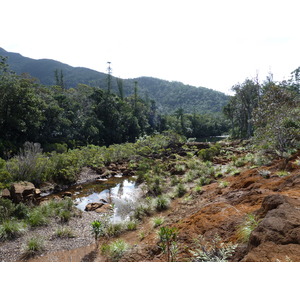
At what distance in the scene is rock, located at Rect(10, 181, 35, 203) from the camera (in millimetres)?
6895

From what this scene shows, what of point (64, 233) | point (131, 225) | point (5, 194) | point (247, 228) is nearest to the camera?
point (247, 228)

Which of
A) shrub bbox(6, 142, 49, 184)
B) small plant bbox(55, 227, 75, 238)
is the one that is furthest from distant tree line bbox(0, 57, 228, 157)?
small plant bbox(55, 227, 75, 238)

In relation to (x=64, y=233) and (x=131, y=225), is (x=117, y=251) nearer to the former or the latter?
(x=131, y=225)

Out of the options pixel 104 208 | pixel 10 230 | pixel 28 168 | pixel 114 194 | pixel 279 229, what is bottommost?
pixel 114 194

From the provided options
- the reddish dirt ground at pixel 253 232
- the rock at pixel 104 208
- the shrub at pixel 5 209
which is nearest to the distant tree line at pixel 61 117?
the shrub at pixel 5 209

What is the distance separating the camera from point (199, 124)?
5369 centimetres

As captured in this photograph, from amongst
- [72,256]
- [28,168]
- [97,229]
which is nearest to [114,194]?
[28,168]

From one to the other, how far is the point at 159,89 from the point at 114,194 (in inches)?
4021

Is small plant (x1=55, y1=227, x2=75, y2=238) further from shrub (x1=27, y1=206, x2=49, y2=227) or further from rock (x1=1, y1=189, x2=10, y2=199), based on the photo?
rock (x1=1, y1=189, x2=10, y2=199)

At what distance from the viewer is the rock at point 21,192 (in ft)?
22.6

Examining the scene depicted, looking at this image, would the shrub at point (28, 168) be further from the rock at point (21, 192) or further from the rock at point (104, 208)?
the rock at point (104, 208)

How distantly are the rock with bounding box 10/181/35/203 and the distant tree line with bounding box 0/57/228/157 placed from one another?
3.67 metres

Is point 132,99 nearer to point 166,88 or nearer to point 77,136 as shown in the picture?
point 77,136

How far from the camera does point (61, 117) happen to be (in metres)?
23.0
